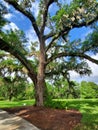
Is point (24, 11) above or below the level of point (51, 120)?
above

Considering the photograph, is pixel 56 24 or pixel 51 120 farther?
pixel 56 24

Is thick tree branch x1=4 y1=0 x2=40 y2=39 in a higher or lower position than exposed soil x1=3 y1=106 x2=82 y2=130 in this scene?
higher

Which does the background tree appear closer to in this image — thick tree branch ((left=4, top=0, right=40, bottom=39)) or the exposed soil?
thick tree branch ((left=4, top=0, right=40, bottom=39))

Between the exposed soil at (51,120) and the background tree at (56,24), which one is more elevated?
the background tree at (56,24)

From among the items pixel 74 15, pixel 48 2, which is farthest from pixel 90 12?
pixel 48 2

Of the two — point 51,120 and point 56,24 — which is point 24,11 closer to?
point 56,24

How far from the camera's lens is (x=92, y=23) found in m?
18.4

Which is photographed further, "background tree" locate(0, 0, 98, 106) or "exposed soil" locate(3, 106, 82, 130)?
"background tree" locate(0, 0, 98, 106)

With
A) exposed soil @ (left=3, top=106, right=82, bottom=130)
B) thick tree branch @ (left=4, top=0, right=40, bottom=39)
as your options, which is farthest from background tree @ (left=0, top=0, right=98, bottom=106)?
exposed soil @ (left=3, top=106, right=82, bottom=130)

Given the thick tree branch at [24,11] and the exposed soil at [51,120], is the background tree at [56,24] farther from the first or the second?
the exposed soil at [51,120]

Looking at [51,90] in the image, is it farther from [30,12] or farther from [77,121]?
[77,121]

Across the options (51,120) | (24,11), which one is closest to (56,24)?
(24,11)

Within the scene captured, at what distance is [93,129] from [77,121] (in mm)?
1353

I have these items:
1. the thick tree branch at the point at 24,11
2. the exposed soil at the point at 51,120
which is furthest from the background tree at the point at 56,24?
the exposed soil at the point at 51,120
